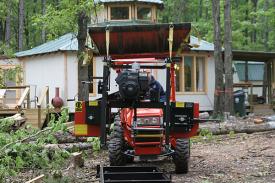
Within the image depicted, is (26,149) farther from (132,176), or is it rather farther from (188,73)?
(188,73)

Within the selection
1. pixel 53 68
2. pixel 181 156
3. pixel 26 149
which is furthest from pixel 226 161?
pixel 53 68

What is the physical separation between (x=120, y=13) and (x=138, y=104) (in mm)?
18126

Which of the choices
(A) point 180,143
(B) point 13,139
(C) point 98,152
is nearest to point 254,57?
(C) point 98,152

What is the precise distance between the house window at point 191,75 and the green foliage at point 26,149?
16.6 metres

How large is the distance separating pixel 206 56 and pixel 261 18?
18952mm

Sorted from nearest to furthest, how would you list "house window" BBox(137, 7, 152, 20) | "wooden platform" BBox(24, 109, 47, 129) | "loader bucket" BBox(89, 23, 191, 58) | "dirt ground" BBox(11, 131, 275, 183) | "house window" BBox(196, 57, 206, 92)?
"loader bucket" BBox(89, 23, 191, 58) < "dirt ground" BBox(11, 131, 275, 183) < "wooden platform" BBox(24, 109, 47, 129) < "house window" BBox(196, 57, 206, 92) < "house window" BBox(137, 7, 152, 20)

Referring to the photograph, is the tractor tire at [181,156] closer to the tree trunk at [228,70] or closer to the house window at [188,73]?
the tree trunk at [228,70]

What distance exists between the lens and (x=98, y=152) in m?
11.6

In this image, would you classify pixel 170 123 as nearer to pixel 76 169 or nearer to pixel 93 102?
pixel 93 102

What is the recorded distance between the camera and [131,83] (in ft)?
25.3

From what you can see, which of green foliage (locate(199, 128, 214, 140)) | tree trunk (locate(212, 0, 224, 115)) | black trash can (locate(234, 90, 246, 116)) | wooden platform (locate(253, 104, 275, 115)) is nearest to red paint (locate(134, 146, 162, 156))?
green foliage (locate(199, 128, 214, 140))

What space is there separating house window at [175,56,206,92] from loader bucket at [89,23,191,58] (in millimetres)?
15877

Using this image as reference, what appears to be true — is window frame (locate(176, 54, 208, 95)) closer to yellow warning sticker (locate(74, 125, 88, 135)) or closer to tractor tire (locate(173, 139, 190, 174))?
tractor tire (locate(173, 139, 190, 174))

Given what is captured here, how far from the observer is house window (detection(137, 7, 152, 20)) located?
2595cm
